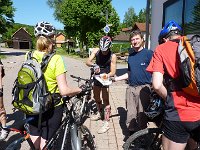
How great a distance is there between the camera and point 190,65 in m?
2.44

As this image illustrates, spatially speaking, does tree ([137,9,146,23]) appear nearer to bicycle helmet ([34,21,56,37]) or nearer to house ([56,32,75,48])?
house ([56,32,75,48])

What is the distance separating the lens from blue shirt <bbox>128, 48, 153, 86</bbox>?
4.45 metres

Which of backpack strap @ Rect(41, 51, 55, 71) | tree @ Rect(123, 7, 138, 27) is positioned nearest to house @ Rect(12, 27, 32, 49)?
tree @ Rect(123, 7, 138, 27)

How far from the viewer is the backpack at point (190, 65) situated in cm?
243

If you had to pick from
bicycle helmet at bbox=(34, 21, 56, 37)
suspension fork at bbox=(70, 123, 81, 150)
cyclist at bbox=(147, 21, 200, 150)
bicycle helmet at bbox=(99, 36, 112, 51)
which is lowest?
suspension fork at bbox=(70, 123, 81, 150)

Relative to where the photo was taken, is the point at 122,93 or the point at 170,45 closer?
the point at 170,45

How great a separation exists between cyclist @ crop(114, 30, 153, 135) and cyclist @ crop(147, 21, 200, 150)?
170 centimetres

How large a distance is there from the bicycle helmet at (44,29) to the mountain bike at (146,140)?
1780mm

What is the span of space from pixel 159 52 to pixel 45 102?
4.16 feet

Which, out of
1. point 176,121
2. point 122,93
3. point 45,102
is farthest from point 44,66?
point 122,93

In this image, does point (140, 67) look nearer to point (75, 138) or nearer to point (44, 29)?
point (75, 138)

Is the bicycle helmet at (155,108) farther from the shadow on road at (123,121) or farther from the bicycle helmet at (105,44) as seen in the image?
the bicycle helmet at (105,44)

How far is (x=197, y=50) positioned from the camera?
2.44 m

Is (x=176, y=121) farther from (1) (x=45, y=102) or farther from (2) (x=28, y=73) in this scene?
(2) (x=28, y=73)
